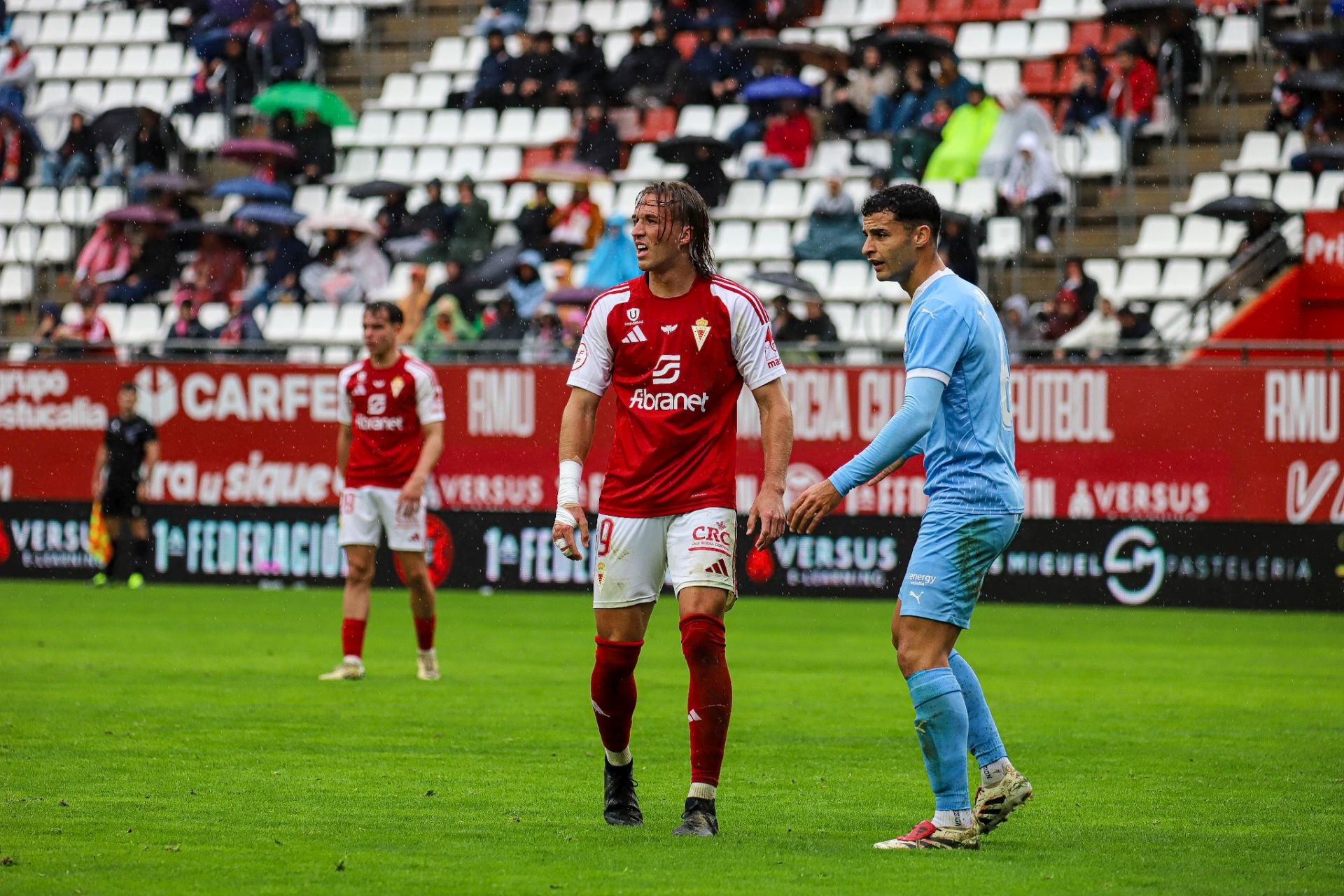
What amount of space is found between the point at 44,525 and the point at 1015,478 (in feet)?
60.8

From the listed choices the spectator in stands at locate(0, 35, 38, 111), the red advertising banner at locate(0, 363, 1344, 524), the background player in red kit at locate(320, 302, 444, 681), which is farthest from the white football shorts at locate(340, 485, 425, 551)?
the spectator in stands at locate(0, 35, 38, 111)

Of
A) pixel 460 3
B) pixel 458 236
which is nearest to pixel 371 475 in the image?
pixel 458 236

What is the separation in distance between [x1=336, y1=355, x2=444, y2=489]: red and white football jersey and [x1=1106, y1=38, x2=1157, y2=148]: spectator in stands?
1354cm

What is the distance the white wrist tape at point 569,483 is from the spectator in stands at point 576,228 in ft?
59.2

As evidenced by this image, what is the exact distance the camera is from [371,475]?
1345cm

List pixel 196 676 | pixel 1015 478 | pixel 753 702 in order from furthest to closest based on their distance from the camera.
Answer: pixel 196 676
pixel 753 702
pixel 1015 478

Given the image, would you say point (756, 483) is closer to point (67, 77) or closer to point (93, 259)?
point (93, 259)

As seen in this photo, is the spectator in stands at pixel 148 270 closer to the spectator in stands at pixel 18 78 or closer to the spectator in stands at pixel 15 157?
the spectator in stands at pixel 15 157

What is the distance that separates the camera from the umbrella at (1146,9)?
24.1 metres

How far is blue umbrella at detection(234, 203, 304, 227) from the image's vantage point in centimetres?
2688

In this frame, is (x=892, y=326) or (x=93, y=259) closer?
(x=892, y=326)

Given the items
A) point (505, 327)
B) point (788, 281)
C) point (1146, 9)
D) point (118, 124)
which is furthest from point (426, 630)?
point (118, 124)

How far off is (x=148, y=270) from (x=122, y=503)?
656 centimetres

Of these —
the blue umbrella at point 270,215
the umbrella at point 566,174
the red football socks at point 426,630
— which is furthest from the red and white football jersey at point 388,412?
the blue umbrella at point 270,215
